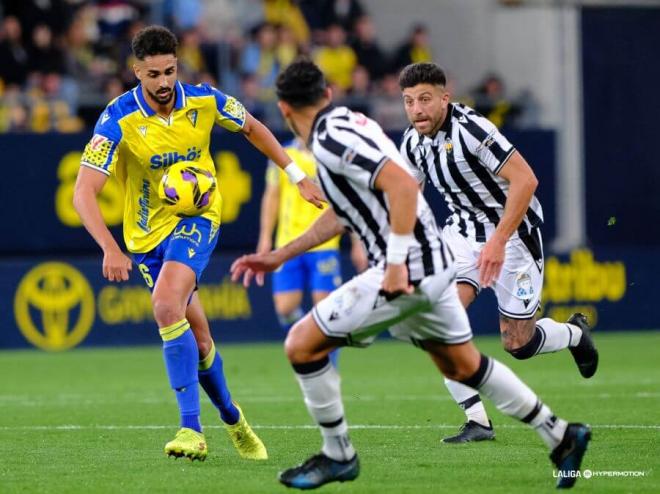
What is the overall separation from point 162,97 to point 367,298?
2197mm

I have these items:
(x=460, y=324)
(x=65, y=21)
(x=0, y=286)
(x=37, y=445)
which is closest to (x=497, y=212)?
(x=460, y=324)

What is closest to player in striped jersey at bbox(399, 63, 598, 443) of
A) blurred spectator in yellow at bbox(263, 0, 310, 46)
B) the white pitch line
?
the white pitch line

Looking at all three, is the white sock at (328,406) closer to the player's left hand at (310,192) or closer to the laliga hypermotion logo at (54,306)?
the player's left hand at (310,192)

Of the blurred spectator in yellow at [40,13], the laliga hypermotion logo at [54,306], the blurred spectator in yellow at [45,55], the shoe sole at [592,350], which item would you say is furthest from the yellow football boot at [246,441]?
the blurred spectator in yellow at [40,13]

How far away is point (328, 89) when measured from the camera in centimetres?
645

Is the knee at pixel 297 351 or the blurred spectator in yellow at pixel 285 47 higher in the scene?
the blurred spectator in yellow at pixel 285 47

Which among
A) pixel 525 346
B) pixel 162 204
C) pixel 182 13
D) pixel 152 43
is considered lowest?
pixel 525 346

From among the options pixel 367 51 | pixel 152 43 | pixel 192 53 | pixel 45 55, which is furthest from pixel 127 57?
pixel 152 43

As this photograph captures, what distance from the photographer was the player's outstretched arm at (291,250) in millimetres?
6545

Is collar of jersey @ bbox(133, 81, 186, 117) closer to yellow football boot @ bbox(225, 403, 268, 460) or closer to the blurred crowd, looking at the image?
yellow football boot @ bbox(225, 403, 268, 460)

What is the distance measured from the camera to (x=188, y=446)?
743 cm

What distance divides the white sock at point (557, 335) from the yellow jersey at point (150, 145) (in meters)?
2.29

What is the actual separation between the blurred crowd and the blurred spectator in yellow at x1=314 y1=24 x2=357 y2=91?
0.01m

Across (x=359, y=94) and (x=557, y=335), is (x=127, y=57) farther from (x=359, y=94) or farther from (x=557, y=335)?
(x=557, y=335)
